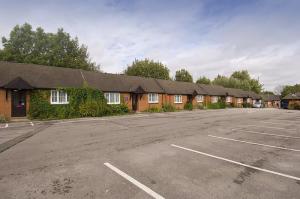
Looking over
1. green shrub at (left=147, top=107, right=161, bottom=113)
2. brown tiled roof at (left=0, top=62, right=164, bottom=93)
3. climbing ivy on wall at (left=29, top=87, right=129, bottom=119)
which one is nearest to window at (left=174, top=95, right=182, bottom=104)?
brown tiled roof at (left=0, top=62, right=164, bottom=93)

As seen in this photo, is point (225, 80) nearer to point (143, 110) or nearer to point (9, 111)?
point (143, 110)

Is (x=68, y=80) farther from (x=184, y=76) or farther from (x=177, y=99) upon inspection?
(x=184, y=76)

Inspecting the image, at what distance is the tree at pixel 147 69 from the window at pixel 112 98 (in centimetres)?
3494

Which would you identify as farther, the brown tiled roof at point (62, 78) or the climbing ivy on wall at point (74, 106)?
the brown tiled roof at point (62, 78)

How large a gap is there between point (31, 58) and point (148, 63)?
2984cm

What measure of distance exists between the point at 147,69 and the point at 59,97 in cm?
4141

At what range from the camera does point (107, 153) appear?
25.7 feet

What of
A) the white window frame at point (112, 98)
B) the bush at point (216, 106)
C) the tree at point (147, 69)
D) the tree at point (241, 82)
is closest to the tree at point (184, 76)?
the tree at point (147, 69)

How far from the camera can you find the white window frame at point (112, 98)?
26500 mm

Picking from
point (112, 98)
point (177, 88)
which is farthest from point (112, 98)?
point (177, 88)

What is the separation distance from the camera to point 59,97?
72.6 feet

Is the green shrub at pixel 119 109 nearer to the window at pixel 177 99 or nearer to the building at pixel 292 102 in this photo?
the window at pixel 177 99

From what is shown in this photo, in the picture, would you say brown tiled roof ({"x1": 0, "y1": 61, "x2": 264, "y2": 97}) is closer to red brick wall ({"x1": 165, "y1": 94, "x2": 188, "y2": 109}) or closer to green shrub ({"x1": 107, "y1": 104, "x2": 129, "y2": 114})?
red brick wall ({"x1": 165, "y1": 94, "x2": 188, "y2": 109})

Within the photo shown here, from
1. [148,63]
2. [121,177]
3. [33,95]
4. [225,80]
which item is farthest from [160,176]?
[225,80]
